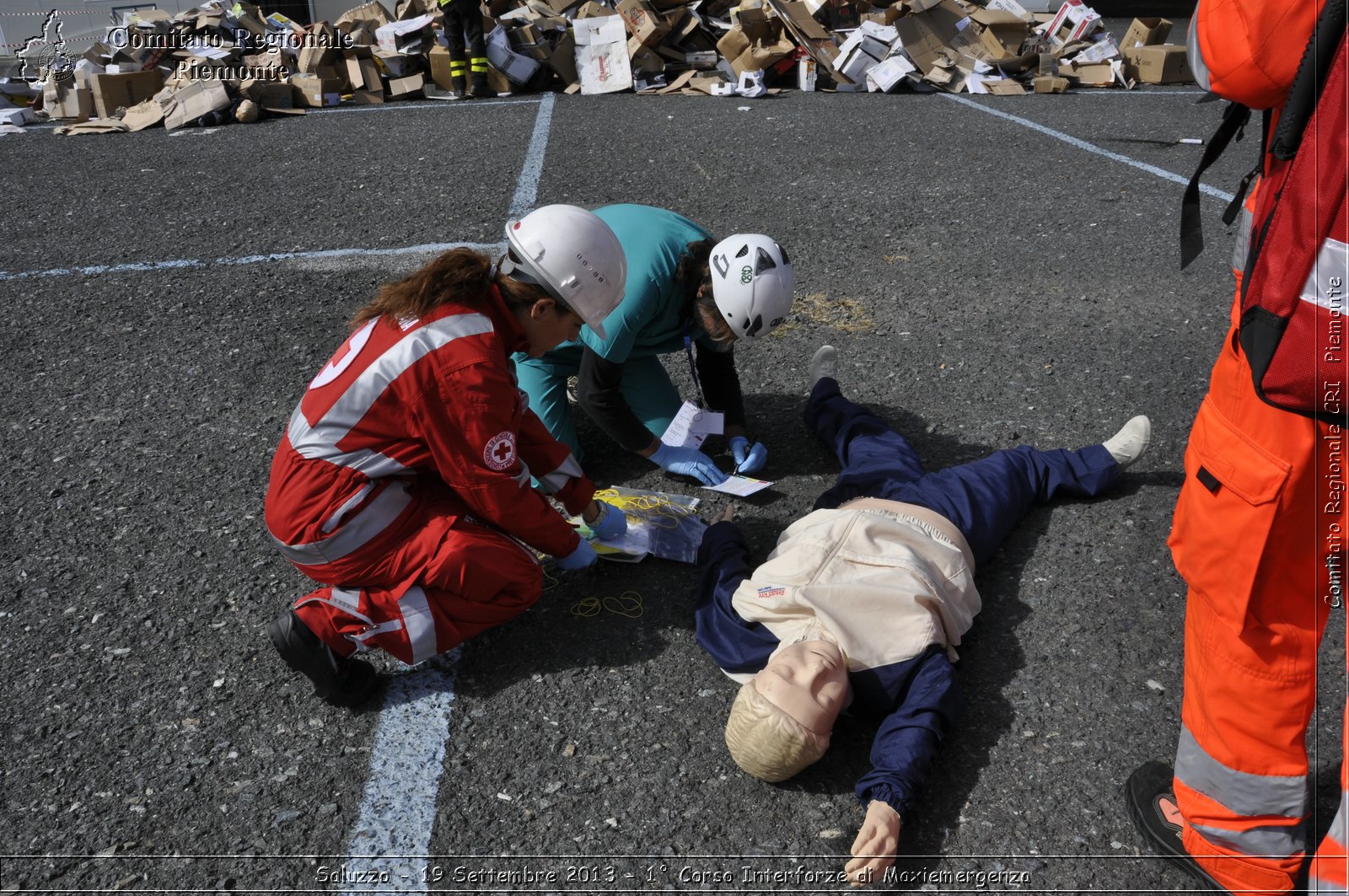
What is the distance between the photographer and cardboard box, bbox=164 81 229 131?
925cm

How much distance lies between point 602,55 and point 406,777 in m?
9.90

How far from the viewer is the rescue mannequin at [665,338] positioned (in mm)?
3293

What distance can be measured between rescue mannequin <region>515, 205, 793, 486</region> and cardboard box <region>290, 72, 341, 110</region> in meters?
7.69

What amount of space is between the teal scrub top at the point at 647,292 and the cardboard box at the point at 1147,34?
33.0 ft

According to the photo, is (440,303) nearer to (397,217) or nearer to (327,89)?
(397,217)

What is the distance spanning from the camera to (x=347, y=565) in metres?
2.67

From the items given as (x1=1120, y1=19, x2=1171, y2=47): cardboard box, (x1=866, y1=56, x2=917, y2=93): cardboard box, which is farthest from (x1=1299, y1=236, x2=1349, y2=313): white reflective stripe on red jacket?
(x1=1120, y1=19, x2=1171, y2=47): cardboard box

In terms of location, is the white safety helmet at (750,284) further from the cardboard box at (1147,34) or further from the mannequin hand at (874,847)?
the cardboard box at (1147,34)

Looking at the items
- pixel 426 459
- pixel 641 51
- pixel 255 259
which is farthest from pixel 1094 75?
pixel 426 459

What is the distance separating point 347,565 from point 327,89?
932cm

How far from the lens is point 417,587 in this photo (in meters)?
2.65

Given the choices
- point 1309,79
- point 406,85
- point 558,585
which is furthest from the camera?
point 406,85

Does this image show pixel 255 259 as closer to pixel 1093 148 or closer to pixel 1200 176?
pixel 1200 176

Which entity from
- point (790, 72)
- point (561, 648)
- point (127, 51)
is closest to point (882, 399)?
point (561, 648)
